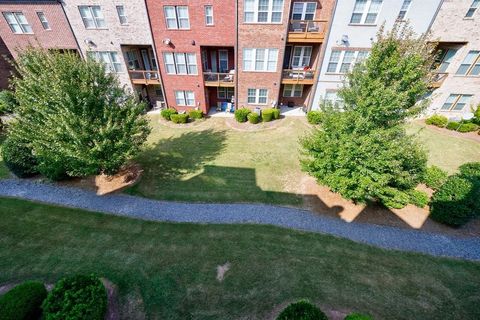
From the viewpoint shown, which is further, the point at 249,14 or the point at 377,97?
the point at 249,14

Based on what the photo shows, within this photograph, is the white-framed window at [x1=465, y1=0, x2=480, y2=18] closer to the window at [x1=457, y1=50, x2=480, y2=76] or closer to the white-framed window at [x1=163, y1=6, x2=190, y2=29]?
the window at [x1=457, y1=50, x2=480, y2=76]

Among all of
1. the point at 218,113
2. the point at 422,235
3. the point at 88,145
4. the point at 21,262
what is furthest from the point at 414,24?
the point at 21,262

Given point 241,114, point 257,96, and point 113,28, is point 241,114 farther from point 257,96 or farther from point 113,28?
point 113,28

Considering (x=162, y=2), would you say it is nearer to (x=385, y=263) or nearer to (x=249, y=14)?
(x=249, y=14)

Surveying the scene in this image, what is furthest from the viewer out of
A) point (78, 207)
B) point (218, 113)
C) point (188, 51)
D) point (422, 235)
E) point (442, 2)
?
point (218, 113)

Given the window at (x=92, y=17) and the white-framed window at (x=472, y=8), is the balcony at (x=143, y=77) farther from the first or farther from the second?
the white-framed window at (x=472, y=8)
